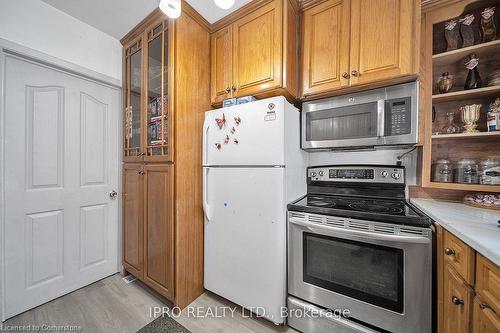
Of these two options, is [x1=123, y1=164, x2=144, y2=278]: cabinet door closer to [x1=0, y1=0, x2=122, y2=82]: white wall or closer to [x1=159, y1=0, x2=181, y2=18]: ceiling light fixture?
[x1=0, y1=0, x2=122, y2=82]: white wall

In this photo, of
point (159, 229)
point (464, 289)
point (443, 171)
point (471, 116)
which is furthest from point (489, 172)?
point (159, 229)

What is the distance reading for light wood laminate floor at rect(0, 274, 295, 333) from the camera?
1393mm

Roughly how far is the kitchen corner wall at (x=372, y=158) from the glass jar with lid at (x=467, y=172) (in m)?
0.23

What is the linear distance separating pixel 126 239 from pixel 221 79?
1.87m

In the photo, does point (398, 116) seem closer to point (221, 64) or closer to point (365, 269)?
point (365, 269)

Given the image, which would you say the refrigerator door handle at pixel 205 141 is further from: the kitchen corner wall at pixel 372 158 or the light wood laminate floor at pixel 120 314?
the light wood laminate floor at pixel 120 314

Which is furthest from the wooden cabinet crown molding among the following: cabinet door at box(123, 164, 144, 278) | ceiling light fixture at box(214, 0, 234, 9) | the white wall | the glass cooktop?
the glass cooktop

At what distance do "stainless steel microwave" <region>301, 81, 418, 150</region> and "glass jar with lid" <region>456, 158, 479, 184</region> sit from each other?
42 cm

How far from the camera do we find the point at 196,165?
1.68m

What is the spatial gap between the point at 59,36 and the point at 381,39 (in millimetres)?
2541

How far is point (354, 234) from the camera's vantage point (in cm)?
115

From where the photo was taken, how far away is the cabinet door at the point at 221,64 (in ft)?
5.44

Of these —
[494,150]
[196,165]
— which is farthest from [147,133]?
[494,150]

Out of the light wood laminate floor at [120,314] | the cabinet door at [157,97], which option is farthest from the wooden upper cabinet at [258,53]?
the light wood laminate floor at [120,314]
